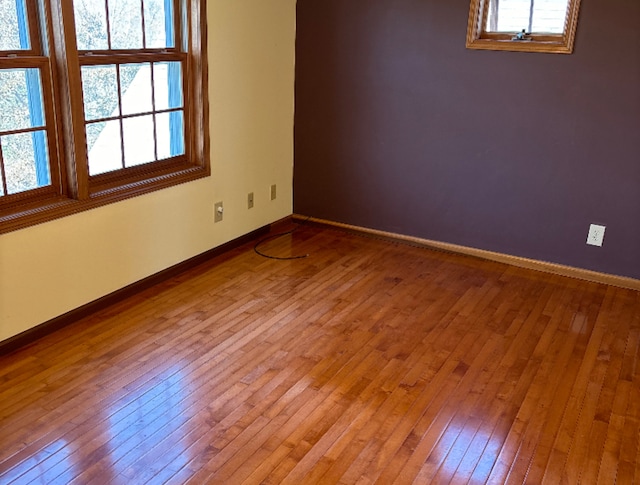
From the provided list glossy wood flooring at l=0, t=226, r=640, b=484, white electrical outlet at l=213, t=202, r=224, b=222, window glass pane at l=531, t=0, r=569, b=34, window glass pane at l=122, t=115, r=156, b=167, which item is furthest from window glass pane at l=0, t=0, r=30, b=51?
window glass pane at l=531, t=0, r=569, b=34

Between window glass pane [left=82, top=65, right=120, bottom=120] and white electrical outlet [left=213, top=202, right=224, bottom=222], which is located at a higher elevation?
window glass pane [left=82, top=65, right=120, bottom=120]

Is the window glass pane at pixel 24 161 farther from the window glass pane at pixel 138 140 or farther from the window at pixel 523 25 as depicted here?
the window at pixel 523 25

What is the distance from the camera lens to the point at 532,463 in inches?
97.0

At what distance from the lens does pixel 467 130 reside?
171 inches

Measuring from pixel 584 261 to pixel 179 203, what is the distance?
2565 mm

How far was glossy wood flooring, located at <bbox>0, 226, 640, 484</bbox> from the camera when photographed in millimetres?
2422

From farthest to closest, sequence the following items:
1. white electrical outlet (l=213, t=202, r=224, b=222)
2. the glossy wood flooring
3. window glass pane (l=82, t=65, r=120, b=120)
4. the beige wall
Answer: white electrical outlet (l=213, t=202, r=224, b=222) → window glass pane (l=82, t=65, r=120, b=120) → the beige wall → the glossy wood flooring

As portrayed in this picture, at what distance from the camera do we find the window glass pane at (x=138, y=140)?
11.8ft

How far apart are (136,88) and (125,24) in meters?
0.33

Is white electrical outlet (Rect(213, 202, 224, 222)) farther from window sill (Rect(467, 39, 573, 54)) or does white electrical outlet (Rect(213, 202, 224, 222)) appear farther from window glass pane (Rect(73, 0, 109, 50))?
window sill (Rect(467, 39, 573, 54))

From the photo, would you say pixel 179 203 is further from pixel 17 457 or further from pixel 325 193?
pixel 17 457

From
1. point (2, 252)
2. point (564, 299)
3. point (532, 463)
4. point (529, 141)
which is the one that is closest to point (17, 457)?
point (2, 252)

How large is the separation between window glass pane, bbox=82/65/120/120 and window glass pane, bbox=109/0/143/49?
15cm

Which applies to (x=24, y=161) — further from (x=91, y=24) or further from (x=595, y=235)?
(x=595, y=235)
